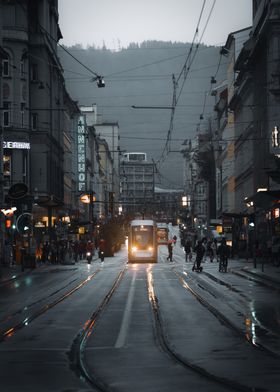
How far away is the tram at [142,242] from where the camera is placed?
7069 centimetres

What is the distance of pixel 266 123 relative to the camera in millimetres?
67250

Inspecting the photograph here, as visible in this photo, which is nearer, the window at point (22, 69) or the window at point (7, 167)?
the window at point (7, 167)

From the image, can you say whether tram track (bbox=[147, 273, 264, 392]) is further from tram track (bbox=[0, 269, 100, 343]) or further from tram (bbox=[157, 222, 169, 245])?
tram (bbox=[157, 222, 169, 245])

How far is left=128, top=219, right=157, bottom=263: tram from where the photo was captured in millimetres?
70688

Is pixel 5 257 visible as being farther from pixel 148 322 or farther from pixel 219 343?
pixel 219 343

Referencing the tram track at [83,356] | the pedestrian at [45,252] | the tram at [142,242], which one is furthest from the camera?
the tram at [142,242]

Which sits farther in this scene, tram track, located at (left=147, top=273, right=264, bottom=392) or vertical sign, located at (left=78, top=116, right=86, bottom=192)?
vertical sign, located at (left=78, top=116, right=86, bottom=192)

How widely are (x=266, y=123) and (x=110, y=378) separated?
184ft

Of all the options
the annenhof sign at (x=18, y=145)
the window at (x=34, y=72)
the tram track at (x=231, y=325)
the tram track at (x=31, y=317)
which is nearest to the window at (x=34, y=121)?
the window at (x=34, y=72)

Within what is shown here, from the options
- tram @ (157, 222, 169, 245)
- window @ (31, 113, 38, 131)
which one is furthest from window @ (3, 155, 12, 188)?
tram @ (157, 222, 169, 245)

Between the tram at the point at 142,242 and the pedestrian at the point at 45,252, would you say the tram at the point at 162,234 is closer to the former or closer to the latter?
the tram at the point at 142,242

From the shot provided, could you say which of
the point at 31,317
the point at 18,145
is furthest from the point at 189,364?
the point at 18,145

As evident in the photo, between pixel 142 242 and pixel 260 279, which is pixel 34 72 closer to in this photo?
pixel 142 242

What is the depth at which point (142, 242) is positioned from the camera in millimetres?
70750
